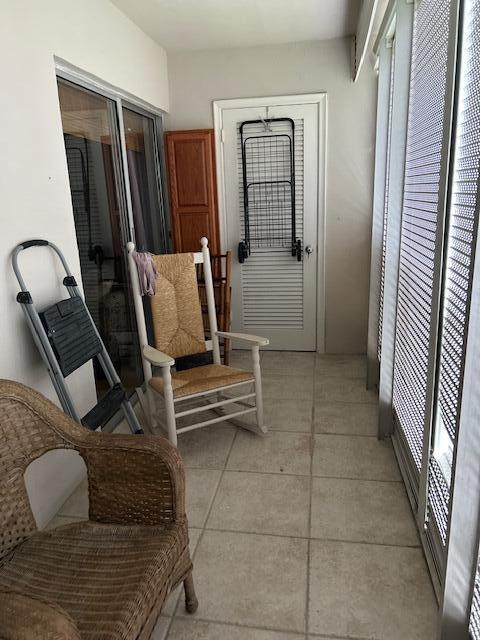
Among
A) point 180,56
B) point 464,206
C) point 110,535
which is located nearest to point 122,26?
point 180,56

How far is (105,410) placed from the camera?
211cm

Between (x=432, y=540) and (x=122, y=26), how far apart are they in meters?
3.27

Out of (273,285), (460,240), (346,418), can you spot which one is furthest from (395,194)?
(273,285)

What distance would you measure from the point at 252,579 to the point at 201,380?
115 centimetres

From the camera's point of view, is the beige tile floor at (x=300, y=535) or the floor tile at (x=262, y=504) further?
the floor tile at (x=262, y=504)

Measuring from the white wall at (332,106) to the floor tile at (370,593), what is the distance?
2516 millimetres

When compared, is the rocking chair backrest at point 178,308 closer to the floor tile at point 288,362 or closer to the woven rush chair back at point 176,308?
the woven rush chair back at point 176,308

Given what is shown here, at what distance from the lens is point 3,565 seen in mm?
1339

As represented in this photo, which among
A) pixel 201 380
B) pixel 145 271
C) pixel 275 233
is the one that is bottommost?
pixel 201 380

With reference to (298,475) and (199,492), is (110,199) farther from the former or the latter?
(298,475)

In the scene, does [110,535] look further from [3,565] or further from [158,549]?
[3,565]

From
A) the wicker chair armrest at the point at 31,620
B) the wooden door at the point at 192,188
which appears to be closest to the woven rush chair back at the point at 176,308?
the wooden door at the point at 192,188

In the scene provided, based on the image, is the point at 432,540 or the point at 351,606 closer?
the point at 351,606

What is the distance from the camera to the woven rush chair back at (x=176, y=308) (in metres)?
2.95
